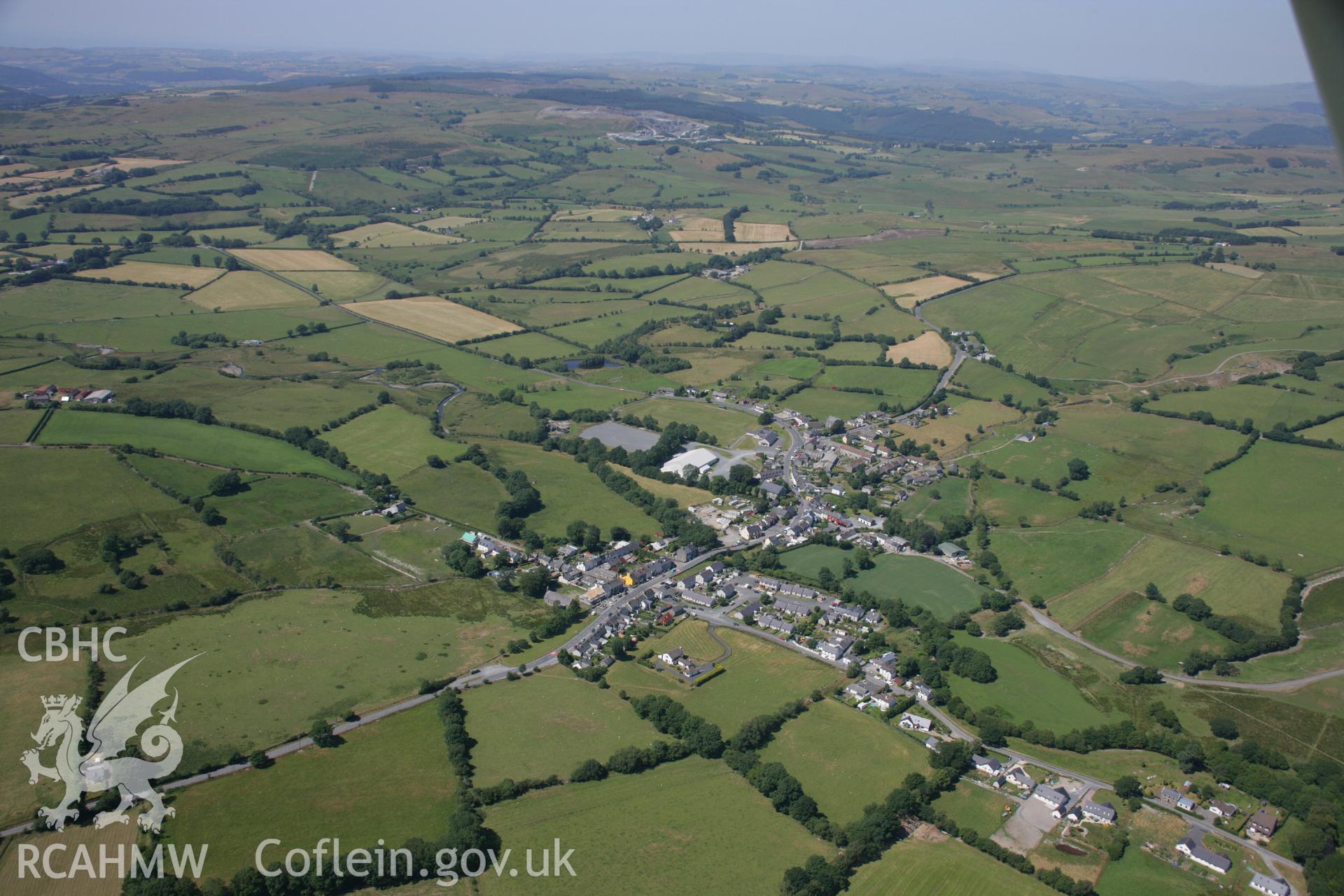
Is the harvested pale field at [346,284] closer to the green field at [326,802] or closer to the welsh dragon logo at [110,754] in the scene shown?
the welsh dragon logo at [110,754]

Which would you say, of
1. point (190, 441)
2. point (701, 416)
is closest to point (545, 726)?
point (701, 416)

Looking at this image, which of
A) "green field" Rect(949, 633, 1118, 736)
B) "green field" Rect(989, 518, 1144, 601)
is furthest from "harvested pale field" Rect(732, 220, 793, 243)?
"green field" Rect(949, 633, 1118, 736)

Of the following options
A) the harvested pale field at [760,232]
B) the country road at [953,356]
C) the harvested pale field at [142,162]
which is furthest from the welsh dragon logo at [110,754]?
the harvested pale field at [142,162]

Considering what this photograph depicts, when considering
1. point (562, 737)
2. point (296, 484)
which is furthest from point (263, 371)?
point (562, 737)

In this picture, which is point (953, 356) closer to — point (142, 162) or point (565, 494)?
point (565, 494)

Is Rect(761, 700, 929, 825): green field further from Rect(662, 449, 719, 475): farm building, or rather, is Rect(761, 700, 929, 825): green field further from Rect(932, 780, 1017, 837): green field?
Rect(662, 449, 719, 475): farm building

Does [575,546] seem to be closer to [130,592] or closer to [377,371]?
[130,592]
